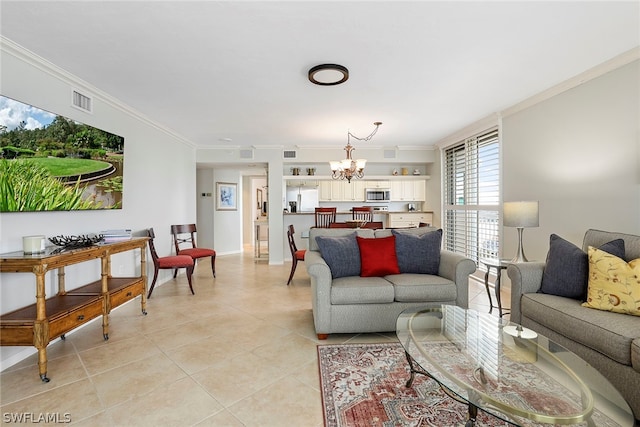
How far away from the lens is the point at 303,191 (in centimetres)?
691

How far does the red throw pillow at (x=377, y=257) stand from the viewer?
306 cm

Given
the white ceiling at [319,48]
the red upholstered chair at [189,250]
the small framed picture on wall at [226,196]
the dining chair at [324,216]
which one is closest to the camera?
the white ceiling at [319,48]

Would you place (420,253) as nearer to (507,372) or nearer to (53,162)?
(507,372)

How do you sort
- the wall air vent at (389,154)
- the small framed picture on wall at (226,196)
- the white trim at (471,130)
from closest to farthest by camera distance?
the white trim at (471,130) → the wall air vent at (389,154) → the small framed picture on wall at (226,196)

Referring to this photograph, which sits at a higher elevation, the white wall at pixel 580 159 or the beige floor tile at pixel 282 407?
the white wall at pixel 580 159

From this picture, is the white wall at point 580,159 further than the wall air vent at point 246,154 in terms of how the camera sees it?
No

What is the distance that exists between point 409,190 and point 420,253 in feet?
12.9

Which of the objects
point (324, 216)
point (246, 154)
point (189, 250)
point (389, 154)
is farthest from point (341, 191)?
point (189, 250)

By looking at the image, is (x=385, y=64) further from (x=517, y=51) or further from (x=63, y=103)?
(x=63, y=103)

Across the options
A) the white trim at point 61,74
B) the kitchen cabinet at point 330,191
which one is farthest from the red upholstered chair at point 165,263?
the kitchen cabinet at point 330,191

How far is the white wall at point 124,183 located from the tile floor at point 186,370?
1.78ft

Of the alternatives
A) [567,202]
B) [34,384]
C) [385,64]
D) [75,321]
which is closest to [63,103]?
[75,321]

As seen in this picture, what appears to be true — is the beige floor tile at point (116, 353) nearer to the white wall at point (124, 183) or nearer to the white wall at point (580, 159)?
the white wall at point (124, 183)

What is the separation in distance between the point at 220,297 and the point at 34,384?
2.10 m
